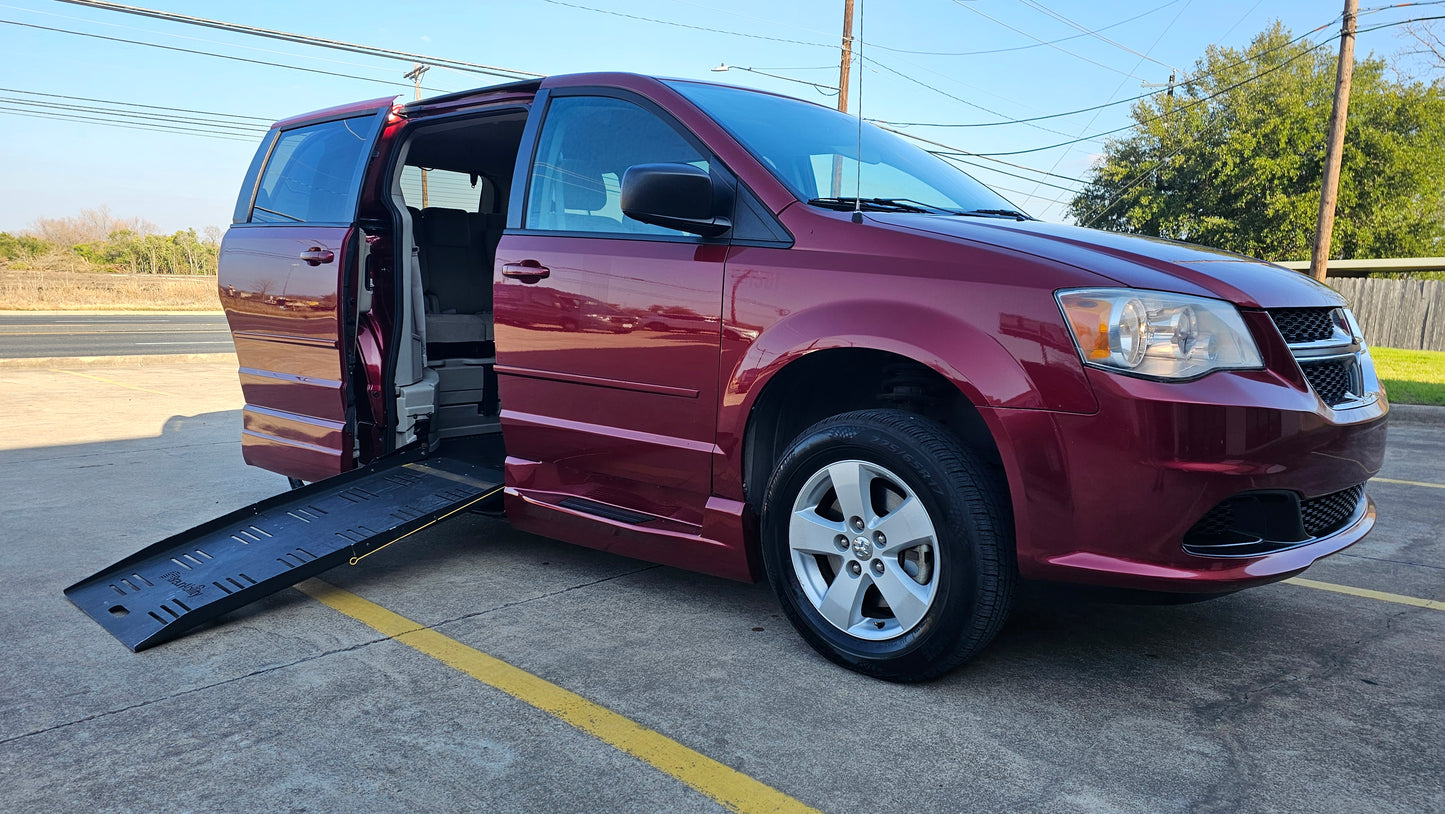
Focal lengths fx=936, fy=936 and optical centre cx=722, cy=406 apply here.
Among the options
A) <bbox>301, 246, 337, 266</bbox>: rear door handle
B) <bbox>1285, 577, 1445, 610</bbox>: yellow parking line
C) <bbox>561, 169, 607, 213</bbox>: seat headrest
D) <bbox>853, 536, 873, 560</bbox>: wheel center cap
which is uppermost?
<bbox>561, 169, 607, 213</bbox>: seat headrest

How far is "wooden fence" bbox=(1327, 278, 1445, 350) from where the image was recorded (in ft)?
68.4

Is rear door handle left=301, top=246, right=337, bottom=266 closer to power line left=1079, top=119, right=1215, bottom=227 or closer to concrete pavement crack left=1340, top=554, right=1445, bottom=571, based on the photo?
concrete pavement crack left=1340, top=554, right=1445, bottom=571

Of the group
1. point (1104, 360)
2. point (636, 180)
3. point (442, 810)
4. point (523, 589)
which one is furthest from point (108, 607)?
point (1104, 360)

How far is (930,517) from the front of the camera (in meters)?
2.66

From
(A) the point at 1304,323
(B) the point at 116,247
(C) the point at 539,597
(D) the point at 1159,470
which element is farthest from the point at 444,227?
(B) the point at 116,247

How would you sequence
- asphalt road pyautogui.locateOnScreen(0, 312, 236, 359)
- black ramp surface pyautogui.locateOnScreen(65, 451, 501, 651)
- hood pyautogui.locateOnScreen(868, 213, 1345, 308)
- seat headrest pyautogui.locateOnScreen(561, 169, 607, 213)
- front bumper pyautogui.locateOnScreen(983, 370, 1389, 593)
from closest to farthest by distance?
front bumper pyautogui.locateOnScreen(983, 370, 1389, 593) < hood pyautogui.locateOnScreen(868, 213, 1345, 308) < black ramp surface pyautogui.locateOnScreen(65, 451, 501, 651) < seat headrest pyautogui.locateOnScreen(561, 169, 607, 213) < asphalt road pyautogui.locateOnScreen(0, 312, 236, 359)

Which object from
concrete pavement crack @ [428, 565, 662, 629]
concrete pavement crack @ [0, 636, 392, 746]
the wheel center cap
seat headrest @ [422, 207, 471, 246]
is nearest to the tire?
the wheel center cap

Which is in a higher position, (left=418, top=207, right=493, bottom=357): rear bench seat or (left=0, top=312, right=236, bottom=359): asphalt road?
(left=418, top=207, right=493, bottom=357): rear bench seat

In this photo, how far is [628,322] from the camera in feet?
10.9

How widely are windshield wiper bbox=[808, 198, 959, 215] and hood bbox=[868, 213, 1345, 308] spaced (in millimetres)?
128

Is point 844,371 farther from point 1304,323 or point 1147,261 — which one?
point 1304,323

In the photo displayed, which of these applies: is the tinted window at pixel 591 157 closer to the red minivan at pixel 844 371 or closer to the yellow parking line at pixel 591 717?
the red minivan at pixel 844 371

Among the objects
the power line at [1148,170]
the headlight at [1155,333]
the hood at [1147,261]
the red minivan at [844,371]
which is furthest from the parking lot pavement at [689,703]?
the power line at [1148,170]

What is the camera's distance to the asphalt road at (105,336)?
52.5 feet
